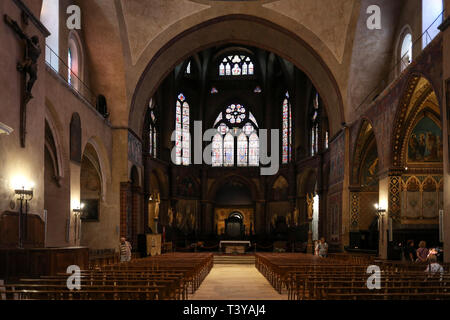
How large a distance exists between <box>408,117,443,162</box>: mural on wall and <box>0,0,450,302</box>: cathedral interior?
57 millimetres

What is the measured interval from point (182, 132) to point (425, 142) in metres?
25.5

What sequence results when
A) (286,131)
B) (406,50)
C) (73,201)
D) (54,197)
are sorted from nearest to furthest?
1. (54,197)
2. (73,201)
3. (406,50)
4. (286,131)

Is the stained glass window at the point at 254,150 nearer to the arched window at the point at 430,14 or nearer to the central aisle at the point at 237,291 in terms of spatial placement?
the arched window at the point at 430,14

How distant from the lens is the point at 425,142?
20516 mm

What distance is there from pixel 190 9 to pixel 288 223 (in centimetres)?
2039

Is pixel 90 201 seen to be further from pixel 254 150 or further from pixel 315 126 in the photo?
pixel 254 150

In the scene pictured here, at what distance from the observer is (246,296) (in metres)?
13.3

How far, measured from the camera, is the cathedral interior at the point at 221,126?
1428cm

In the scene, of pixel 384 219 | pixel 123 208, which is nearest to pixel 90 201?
pixel 123 208

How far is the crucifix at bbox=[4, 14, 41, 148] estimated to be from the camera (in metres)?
13.6

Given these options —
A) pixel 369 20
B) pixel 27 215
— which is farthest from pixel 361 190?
pixel 27 215

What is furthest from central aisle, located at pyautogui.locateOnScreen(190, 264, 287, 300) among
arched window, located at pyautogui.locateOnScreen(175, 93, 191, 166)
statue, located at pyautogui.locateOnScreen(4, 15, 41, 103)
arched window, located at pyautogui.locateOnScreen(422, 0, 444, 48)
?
arched window, located at pyautogui.locateOnScreen(175, 93, 191, 166)

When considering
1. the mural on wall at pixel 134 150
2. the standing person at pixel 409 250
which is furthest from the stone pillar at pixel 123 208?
the standing person at pixel 409 250
